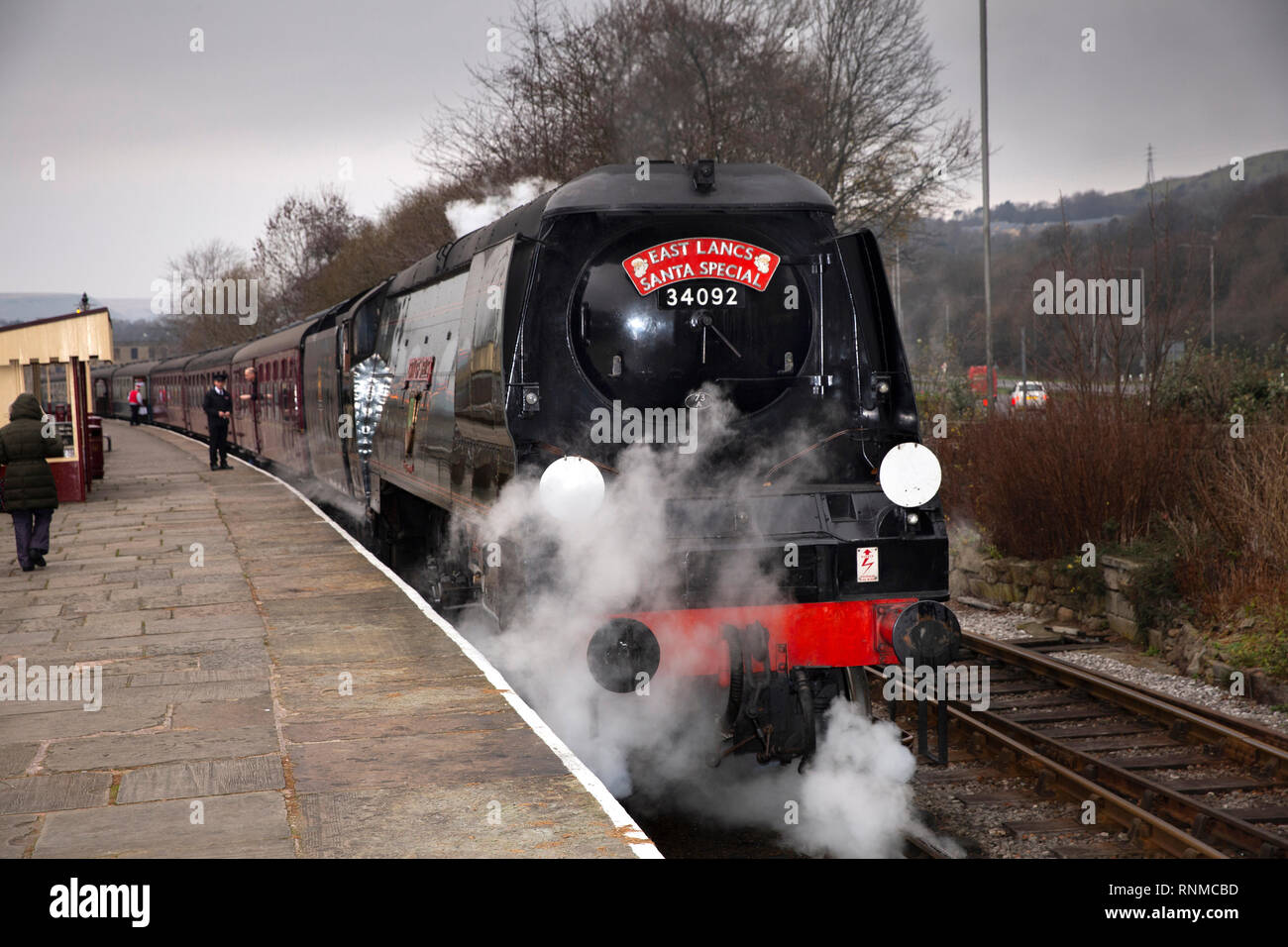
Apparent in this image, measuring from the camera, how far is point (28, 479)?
37.2 feet

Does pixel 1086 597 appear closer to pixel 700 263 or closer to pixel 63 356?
pixel 700 263

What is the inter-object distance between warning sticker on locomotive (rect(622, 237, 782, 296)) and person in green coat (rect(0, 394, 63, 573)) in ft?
25.2

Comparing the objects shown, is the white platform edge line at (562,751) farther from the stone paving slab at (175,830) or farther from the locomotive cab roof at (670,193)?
the locomotive cab roof at (670,193)

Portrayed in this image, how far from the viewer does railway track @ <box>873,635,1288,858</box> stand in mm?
6047

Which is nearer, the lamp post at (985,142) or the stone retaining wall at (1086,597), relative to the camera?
the stone retaining wall at (1086,597)

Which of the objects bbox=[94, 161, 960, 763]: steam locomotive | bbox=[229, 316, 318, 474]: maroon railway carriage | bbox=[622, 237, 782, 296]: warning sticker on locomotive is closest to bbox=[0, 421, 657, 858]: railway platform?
bbox=[94, 161, 960, 763]: steam locomotive

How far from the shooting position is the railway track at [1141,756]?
238 inches

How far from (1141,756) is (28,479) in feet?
32.2

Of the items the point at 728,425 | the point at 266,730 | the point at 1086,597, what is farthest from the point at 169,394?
the point at 728,425

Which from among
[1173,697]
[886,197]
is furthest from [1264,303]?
[1173,697]

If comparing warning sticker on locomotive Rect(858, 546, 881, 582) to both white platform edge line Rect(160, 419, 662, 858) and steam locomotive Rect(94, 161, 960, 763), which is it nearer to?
steam locomotive Rect(94, 161, 960, 763)

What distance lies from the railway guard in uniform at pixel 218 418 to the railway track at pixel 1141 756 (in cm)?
1643

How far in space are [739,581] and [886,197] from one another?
2176 cm

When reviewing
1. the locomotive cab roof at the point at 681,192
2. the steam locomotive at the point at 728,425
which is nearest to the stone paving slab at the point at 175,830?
the steam locomotive at the point at 728,425
